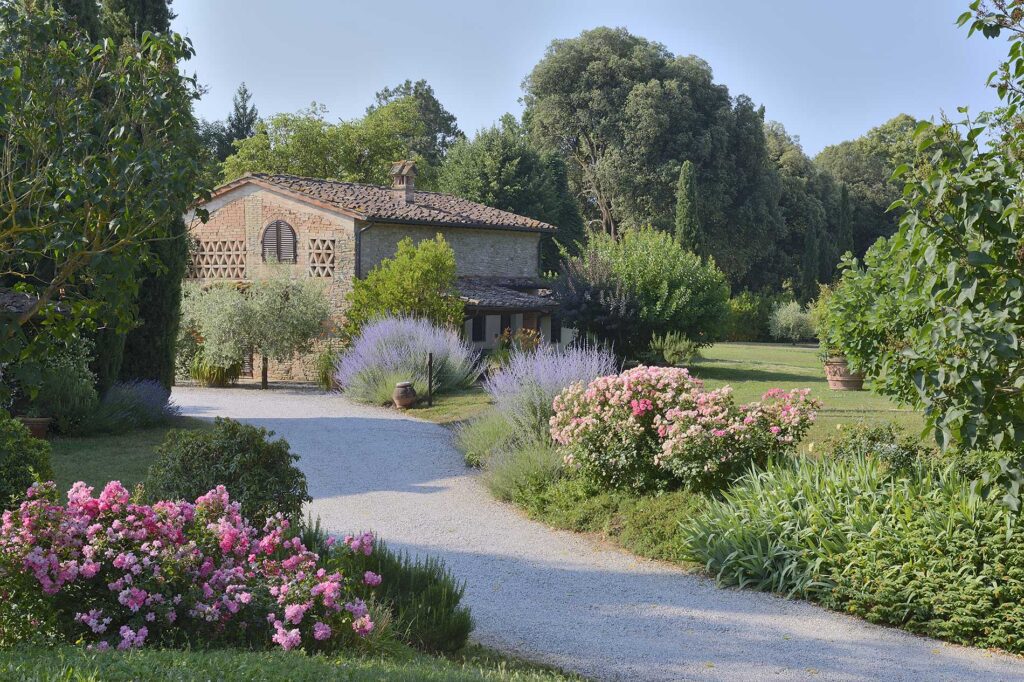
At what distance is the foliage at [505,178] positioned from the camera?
38.5 meters

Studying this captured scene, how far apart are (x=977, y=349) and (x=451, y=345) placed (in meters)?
15.8

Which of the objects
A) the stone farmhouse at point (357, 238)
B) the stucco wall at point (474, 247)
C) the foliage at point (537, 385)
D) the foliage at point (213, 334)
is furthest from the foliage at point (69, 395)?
the stucco wall at point (474, 247)

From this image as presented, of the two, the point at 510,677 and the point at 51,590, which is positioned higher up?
the point at 51,590

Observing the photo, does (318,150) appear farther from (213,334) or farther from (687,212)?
(213,334)

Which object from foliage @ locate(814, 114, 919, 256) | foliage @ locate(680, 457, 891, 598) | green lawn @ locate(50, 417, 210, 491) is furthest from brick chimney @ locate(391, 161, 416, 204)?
foliage @ locate(814, 114, 919, 256)

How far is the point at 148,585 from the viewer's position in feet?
14.9

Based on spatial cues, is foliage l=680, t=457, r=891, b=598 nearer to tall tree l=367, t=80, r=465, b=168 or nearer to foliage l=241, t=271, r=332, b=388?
foliage l=241, t=271, r=332, b=388

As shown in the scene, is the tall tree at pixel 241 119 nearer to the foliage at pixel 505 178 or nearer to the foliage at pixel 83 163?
the foliage at pixel 505 178

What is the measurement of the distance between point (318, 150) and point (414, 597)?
40017 mm

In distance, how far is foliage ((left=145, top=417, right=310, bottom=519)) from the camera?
717cm

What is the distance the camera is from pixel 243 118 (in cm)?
5306

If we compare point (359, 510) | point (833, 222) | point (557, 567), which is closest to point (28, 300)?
point (359, 510)

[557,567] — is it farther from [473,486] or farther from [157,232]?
[157,232]

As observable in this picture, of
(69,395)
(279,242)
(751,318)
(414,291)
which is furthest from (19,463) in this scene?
(751,318)
